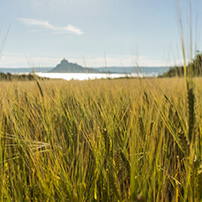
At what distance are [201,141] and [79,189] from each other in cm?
48

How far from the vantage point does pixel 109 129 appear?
768 mm

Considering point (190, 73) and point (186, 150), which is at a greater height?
point (190, 73)

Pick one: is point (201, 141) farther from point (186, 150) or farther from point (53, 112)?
point (53, 112)

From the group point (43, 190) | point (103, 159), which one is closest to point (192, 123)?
point (103, 159)

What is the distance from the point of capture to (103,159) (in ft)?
2.28

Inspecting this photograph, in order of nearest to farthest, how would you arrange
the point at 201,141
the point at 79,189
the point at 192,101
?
the point at 192,101, the point at 79,189, the point at 201,141

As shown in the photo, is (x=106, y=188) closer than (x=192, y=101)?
No

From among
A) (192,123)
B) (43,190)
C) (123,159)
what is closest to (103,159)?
(123,159)

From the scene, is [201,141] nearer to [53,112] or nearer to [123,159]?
[123,159]

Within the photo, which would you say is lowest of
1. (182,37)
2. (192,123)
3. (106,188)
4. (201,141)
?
(106,188)

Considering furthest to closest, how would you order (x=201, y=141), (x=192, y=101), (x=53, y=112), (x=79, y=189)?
(x=53, y=112), (x=201, y=141), (x=79, y=189), (x=192, y=101)

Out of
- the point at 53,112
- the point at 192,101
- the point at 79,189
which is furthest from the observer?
the point at 53,112

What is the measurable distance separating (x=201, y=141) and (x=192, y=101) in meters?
0.30

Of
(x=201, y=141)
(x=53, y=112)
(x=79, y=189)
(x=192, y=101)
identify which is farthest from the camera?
(x=53, y=112)
